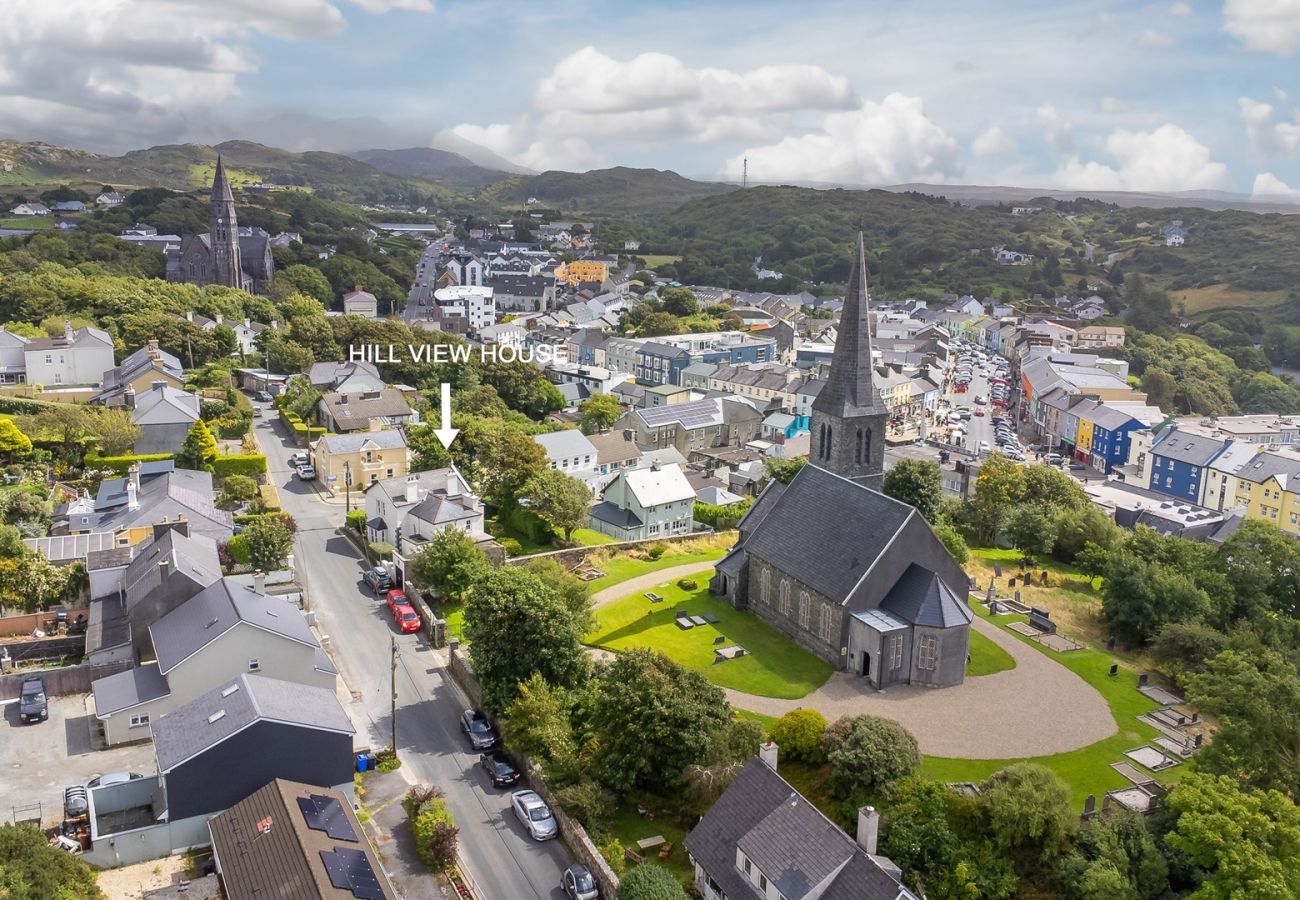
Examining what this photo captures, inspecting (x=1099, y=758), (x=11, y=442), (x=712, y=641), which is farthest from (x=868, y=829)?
(x=11, y=442)

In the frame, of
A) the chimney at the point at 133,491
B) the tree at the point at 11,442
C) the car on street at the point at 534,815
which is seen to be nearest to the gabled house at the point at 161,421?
the tree at the point at 11,442

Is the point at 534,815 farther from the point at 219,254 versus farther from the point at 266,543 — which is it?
the point at 219,254

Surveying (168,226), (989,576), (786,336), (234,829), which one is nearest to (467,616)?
(234,829)

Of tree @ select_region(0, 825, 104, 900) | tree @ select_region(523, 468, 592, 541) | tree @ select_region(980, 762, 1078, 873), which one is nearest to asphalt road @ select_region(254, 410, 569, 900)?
tree @ select_region(0, 825, 104, 900)

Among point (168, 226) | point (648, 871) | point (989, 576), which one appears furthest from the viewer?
point (168, 226)

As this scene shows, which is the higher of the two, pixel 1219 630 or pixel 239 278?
pixel 239 278

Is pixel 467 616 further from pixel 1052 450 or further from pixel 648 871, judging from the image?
pixel 1052 450

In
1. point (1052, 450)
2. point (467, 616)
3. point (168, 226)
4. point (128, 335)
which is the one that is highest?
point (168, 226)
